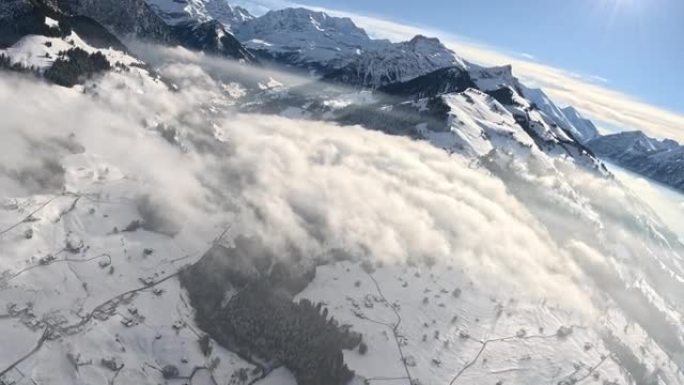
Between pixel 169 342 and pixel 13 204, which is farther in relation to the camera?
pixel 13 204

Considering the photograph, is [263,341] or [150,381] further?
[263,341]

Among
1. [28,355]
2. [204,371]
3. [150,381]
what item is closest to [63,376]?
[28,355]

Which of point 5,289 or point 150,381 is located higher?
point 5,289

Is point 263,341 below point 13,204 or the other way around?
below

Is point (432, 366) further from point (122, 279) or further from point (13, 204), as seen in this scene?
Result: point (13, 204)

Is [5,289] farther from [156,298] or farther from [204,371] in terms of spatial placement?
[204,371]

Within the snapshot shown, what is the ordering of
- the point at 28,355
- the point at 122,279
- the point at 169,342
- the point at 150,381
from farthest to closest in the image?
the point at 122,279 → the point at 169,342 → the point at 150,381 → the point at 28,355

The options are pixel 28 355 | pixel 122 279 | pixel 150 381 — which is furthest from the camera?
pixel 122 279

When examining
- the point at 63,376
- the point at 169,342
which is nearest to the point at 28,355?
the point at 63,376

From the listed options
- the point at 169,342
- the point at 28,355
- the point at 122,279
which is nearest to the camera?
the point at 28,355
